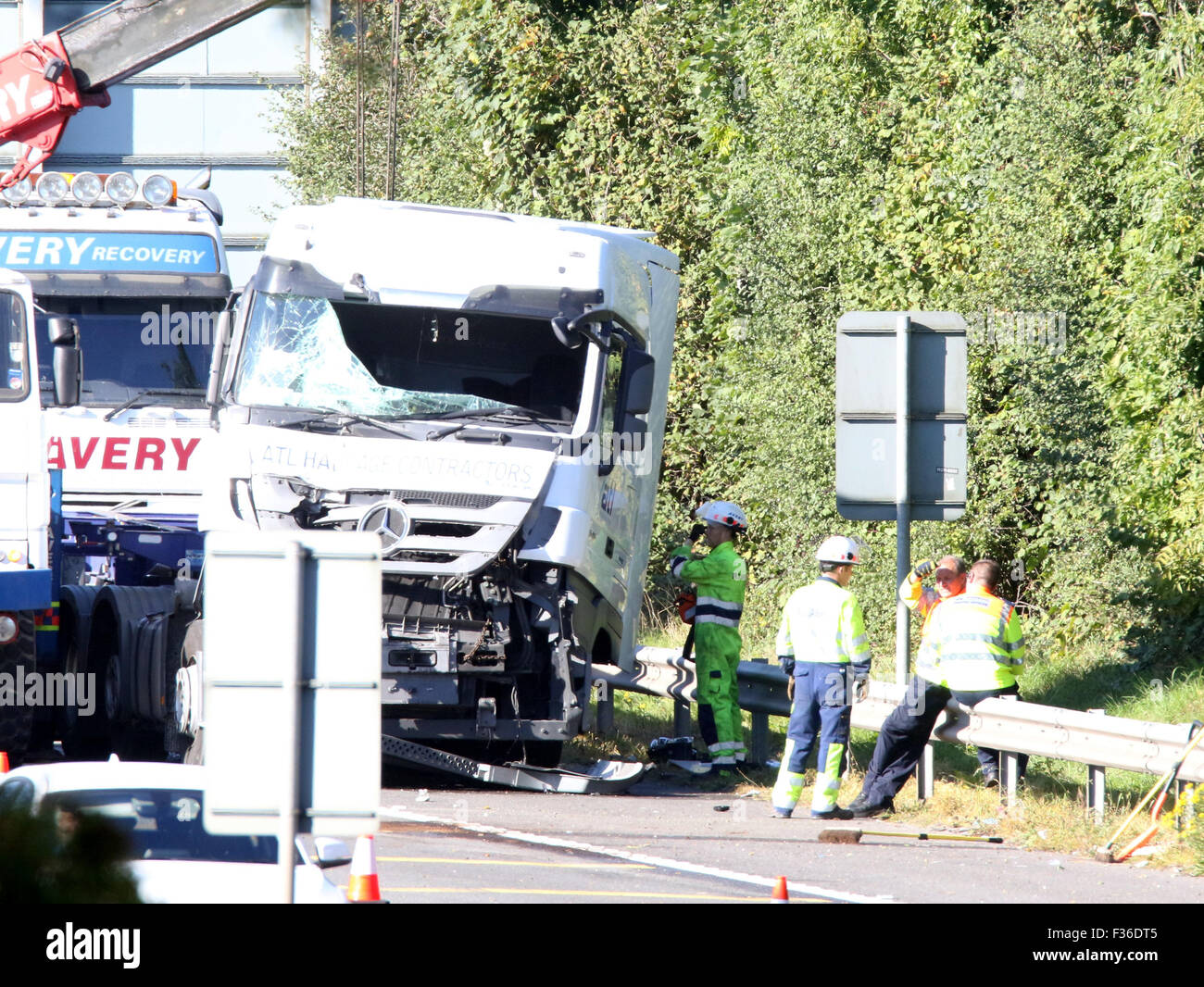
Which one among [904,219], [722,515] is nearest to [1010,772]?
[722,515]

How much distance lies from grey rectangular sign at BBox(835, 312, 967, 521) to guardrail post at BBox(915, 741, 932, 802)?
4.94 feet

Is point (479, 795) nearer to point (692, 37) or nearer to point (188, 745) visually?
point (188, 745)

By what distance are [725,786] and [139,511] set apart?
4.96 m

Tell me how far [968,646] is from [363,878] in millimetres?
5554

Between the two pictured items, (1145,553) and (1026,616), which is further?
(1026,616)

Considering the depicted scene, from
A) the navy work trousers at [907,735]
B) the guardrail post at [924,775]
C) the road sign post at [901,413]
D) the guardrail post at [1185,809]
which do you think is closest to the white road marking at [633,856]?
the guardrail post at [1185,809]

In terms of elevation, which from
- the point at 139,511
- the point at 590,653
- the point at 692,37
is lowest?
the point at 590,653

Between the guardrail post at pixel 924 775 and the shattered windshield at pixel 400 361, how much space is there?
3125mm

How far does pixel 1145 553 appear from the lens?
1502 cm

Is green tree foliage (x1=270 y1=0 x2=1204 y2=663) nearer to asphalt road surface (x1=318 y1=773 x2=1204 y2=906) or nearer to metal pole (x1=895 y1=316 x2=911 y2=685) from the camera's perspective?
metal pole (x1=895 y1=316 x2=911 y2=685)

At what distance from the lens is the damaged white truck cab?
400 inches

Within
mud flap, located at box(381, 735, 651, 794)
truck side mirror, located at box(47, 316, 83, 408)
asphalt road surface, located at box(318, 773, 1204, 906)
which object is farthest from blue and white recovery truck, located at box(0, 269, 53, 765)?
asphalt road surface, located at box(318, 773, 1204, 906)
